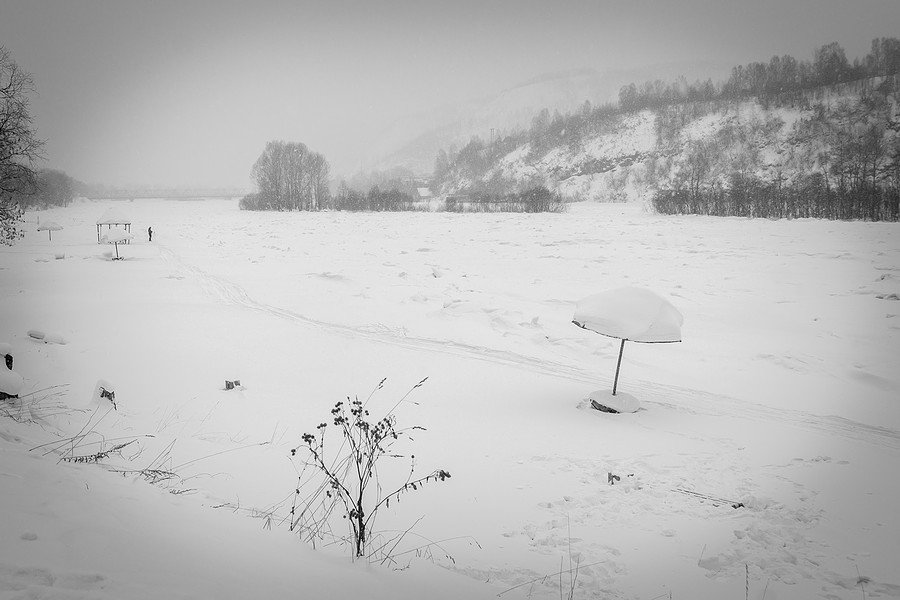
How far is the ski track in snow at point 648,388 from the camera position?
9016mm

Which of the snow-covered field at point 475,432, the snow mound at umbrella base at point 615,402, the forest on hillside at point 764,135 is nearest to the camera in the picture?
the snow-covered field at point 475,432

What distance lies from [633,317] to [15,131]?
2057 centimetres

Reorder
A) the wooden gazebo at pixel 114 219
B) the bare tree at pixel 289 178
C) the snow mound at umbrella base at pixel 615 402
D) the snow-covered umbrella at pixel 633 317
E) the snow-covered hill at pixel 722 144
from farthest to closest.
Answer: the bare tree at pixel 289 178, the snow-covered hill at pixel 722 144, the wooden gazebo at pixel 114 219, the snow mound at umbrella base at pixel 615 402, the snow-covered umbrella at pixel 633 317

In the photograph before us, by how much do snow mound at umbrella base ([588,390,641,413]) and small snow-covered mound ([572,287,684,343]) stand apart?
5.29 ft

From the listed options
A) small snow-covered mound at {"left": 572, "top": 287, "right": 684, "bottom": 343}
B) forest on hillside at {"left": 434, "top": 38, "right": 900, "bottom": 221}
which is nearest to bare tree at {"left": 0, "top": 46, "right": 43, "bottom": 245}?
small snow-covered mound at {"left": 572, "top": 287, "right": 684, "bottom": 343}

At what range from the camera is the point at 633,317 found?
8938mm

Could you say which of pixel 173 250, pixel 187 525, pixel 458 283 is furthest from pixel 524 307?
pixel 173 250

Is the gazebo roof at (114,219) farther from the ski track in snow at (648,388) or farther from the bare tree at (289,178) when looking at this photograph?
the bare tree at (289,178)

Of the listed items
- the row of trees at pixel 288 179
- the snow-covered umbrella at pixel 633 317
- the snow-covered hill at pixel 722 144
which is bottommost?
the snow-covered umbrella at pixel 633 317

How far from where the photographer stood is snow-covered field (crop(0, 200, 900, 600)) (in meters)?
3.61

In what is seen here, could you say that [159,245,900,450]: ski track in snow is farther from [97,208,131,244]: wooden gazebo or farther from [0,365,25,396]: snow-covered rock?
[97,208,131,244]: wooden gazebo

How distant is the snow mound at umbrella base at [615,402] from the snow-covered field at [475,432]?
0.20m

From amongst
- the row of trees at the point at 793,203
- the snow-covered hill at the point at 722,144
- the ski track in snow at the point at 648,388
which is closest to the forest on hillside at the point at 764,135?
the row of trees at the point at 793,203

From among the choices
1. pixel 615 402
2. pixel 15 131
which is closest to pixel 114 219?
pixel 15 131
